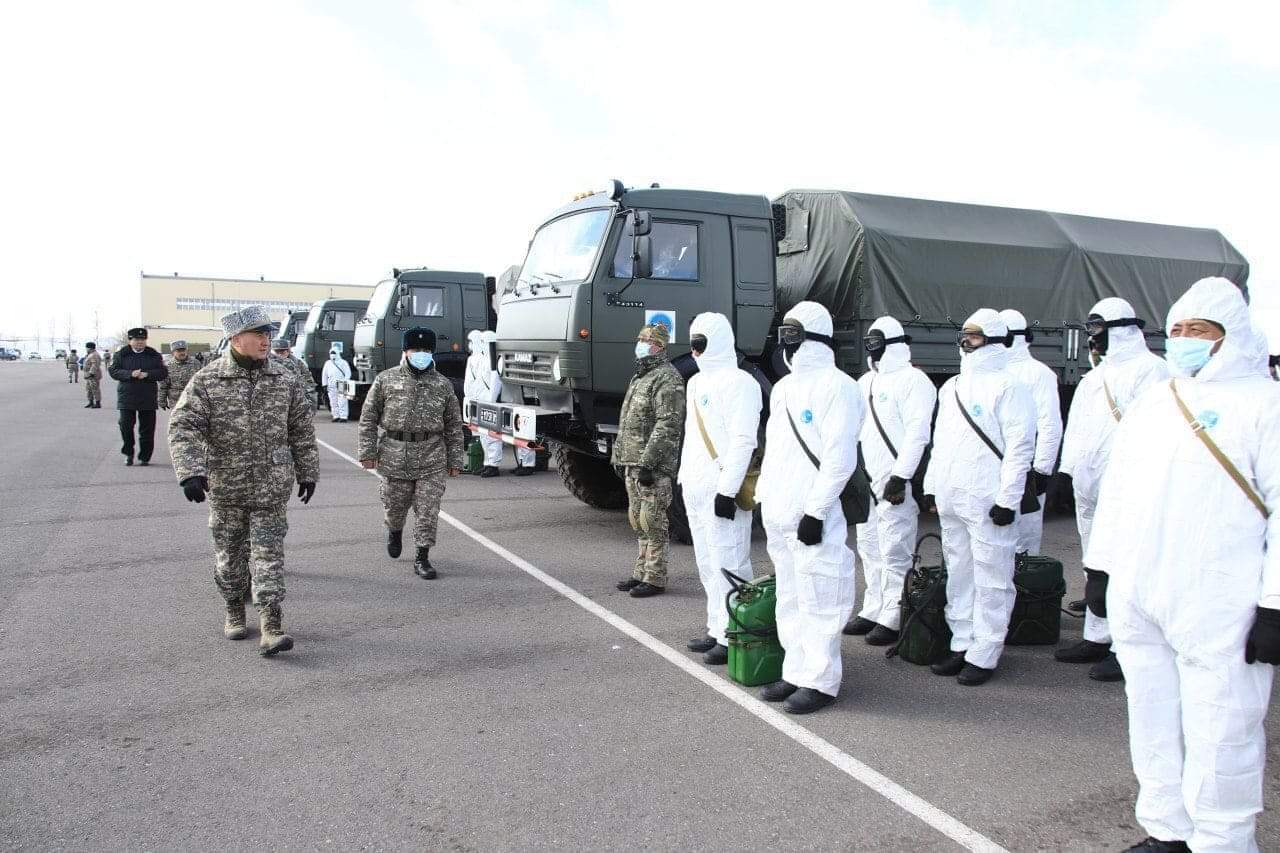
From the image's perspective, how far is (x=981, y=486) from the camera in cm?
435

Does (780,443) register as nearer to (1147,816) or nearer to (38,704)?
(1147,816)

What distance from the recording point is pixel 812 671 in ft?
12.9

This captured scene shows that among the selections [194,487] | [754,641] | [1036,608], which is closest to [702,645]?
[754,641]

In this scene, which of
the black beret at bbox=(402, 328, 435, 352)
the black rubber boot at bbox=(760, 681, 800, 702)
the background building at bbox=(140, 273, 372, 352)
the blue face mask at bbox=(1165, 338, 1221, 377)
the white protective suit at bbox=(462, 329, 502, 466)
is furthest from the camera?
the background building at bbox=(140, 273, 372, 352)

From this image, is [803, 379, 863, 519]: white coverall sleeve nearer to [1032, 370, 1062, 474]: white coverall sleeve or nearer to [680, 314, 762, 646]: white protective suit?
[680, 314, 762, 646]: white protective suit

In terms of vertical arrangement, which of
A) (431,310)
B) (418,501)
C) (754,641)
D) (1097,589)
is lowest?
(754,641)

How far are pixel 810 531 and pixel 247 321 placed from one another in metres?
3.16

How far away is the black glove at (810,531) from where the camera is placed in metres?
3.76

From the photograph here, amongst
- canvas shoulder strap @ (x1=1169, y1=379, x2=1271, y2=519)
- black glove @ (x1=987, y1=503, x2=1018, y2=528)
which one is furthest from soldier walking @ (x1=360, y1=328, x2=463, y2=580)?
Answer: canvas shoulder strap @ (x1=1169, y1=379, x2=1271, y2=519)

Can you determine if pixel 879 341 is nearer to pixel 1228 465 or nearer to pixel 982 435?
pixel 982 435

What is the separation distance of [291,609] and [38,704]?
5.24 ft

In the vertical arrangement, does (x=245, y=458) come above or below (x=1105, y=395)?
below

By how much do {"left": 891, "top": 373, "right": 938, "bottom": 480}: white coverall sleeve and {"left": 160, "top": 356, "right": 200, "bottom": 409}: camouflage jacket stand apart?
9.90m

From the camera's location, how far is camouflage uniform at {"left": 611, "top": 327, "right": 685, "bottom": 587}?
5770 mm
